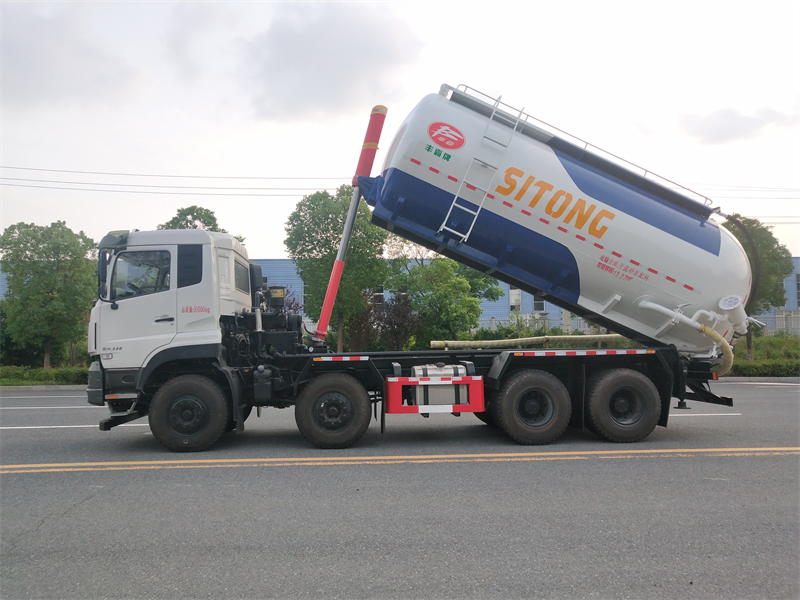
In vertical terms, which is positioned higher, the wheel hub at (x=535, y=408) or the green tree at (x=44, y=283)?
the green tree at (x=44, y=283)

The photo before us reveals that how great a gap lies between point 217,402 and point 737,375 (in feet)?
59.0

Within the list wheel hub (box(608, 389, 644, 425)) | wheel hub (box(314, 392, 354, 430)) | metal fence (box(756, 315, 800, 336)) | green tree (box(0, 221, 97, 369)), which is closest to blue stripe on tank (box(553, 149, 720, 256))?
wheel hub (box(608, 389, 644, 425))

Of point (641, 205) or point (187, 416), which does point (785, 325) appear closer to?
point (641, 205)

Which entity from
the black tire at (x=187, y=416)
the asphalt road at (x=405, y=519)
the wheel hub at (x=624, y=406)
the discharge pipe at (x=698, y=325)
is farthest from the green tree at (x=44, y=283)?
the discharge pipe at (x=698, y=325)

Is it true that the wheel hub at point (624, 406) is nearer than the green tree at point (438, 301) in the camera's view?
Yes

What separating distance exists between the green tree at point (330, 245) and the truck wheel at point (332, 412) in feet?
42.0

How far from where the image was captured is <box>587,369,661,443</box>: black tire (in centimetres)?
767

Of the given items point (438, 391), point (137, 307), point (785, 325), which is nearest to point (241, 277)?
point (137, 307)

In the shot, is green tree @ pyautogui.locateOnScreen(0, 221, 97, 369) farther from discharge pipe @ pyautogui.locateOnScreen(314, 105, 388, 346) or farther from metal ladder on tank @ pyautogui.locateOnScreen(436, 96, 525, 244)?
metal ladder on tank @ pyautogui.locateOnScreen(436, 96, 525, 244)

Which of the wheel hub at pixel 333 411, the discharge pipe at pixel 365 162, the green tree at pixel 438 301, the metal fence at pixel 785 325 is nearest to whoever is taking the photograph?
the wheel hub at pixel 333 411

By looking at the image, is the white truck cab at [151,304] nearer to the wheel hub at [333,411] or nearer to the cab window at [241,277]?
the cab window at [241,277]

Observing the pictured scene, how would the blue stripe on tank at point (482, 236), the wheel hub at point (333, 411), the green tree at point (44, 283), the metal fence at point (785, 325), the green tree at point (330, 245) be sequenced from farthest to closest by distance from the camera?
1. the metal fence at point (785, 325)
2. the green tree at point (44, 283)
3. the green tree at point (330, 245)
4. the blue stripe on tank at point (482, 236)
5. the wheel hub at point (333, 411)

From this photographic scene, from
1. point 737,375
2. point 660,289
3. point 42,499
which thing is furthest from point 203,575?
point 737,375

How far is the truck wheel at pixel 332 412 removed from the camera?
7336 millimetres
